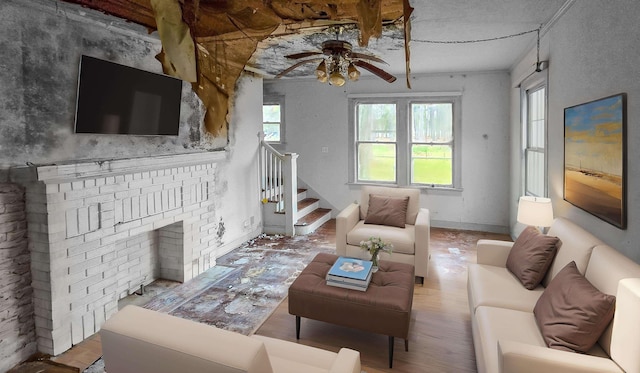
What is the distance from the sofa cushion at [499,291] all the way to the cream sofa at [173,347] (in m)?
1.84

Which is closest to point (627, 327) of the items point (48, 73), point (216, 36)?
point (216, 36)

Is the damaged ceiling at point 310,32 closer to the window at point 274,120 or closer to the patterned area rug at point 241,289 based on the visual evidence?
the window at point 274,120

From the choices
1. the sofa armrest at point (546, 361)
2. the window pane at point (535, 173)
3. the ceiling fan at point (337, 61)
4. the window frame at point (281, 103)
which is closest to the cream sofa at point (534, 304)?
the sofa armrest at point (546, 361)

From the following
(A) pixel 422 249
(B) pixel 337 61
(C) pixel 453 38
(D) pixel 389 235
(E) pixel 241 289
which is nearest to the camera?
(B) pixel 337 61

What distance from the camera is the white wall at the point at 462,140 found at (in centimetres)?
599

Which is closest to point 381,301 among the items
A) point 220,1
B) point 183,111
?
point 220,1

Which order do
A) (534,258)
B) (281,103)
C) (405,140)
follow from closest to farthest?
(534,258), (405,140), (281,103)

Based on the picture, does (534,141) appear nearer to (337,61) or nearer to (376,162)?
(376,162)

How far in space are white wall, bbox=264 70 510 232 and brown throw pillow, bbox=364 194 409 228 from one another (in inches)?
81.5

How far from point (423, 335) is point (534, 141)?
9.78ft

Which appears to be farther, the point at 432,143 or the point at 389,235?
the point at 432,143

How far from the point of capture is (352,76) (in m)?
3.16

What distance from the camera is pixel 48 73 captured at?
262cm

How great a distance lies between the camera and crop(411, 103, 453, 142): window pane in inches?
246
